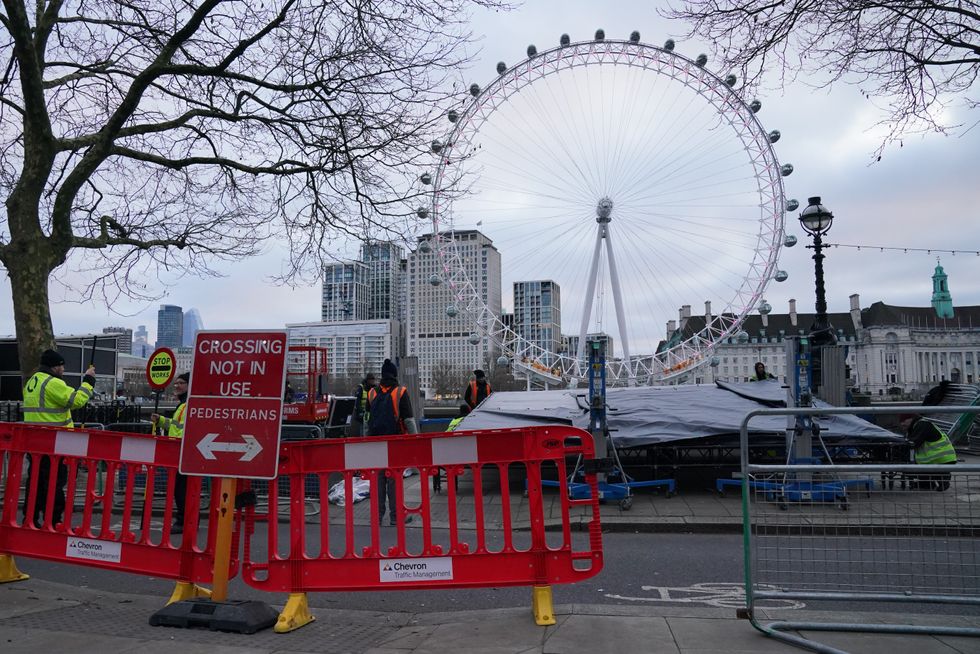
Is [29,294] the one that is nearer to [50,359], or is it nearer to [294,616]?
[50,359]

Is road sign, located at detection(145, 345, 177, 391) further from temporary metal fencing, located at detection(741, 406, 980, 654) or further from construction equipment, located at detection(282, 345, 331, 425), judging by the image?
construction equipment, located at detection(282, 345, 331, 425)

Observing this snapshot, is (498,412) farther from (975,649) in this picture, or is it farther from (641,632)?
(975,649)

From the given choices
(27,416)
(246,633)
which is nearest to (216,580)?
(246,633)

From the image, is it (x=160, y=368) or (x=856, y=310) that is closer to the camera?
(x=160, y=368)

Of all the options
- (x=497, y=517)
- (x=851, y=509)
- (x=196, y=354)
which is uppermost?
(x=196, y=354)

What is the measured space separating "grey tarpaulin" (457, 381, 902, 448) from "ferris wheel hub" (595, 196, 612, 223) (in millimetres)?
14729

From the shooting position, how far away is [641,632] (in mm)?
4523

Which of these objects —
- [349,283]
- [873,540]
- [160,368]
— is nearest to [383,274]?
[349,283]

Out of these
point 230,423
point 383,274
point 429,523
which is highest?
point 383,274

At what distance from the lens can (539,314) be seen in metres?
40.3

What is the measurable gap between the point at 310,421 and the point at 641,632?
729 inches

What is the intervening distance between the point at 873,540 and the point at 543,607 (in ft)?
7.13

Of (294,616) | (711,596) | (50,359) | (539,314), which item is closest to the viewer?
(294,616)

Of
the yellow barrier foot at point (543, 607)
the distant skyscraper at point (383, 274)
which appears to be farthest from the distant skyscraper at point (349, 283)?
the yellow barrier foot at point (543, 607)
